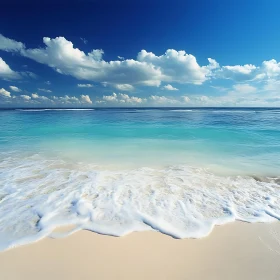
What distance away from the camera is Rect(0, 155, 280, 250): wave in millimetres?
3377

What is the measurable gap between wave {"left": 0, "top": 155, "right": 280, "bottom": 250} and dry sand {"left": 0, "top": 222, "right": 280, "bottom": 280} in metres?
0.23

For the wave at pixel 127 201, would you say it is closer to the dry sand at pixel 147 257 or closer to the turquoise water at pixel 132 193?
the turquoise water at pixel 132 193

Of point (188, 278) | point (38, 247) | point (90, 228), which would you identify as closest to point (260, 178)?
point (188, 278)

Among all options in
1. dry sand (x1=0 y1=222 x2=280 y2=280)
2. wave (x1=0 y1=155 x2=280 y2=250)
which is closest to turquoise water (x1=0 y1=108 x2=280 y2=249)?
wave (x1=0 y1=155 x2=280 y2=250)

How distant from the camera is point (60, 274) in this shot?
2.47m

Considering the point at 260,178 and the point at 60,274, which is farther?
the point at 260,178

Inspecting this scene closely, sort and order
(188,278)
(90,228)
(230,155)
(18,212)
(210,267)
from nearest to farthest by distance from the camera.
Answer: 1. (188,278)
2. (210,267)
3. (90,228)
4. (18,212)
5. (230,155)

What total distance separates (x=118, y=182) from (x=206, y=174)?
2.98 m

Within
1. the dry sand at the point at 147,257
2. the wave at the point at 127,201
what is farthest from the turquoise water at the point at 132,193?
the dry sand at the point at 147,257

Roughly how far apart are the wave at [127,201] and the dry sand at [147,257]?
0.23 meters

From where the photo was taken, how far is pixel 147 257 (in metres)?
2.72

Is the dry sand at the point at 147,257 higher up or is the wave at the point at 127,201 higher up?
the dry sand at the point at 147,257

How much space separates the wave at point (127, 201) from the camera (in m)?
3.38

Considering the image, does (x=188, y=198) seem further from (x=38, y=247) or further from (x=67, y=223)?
(x=38, y=247)
